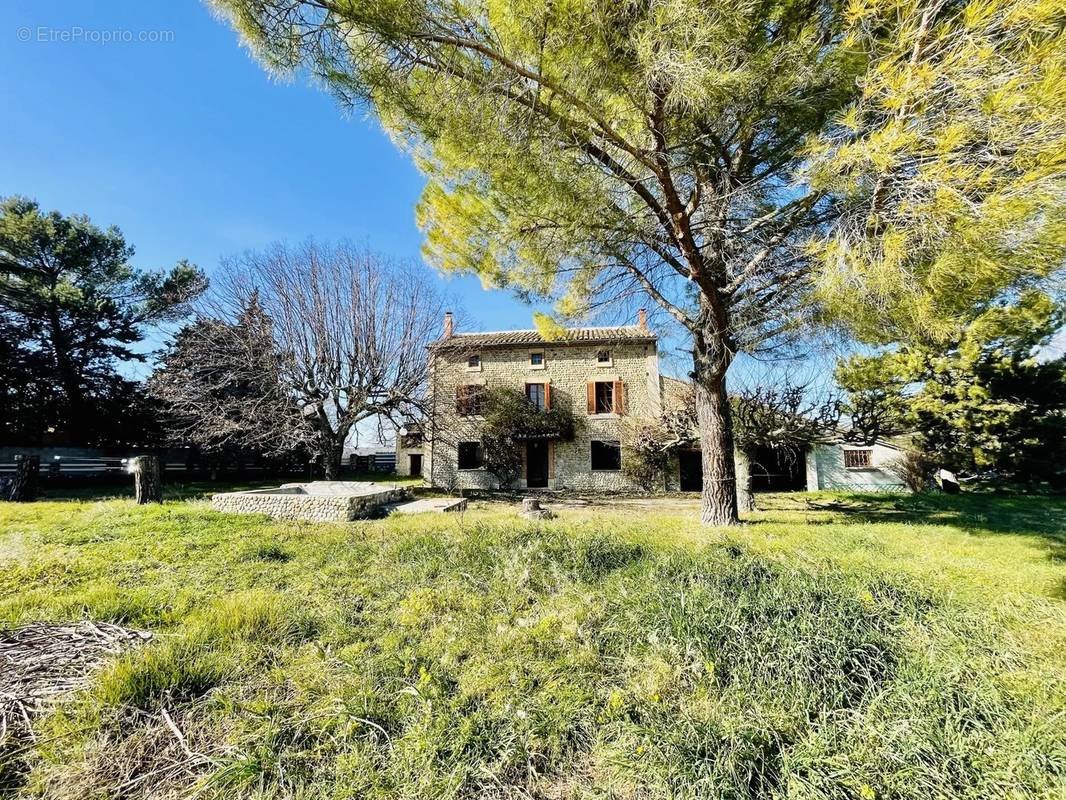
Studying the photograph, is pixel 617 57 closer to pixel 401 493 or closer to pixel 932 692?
pixel 932 692

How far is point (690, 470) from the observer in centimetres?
1805

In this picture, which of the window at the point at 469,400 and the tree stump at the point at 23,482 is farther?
the window at the point at 469,400

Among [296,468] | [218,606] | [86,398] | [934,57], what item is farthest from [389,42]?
[86,398]

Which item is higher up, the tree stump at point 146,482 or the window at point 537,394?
→ the window at point 537,394

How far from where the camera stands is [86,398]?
18.7 m

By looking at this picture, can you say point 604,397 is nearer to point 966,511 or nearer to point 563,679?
point 966,511

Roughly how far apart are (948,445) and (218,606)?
1884 centimetres

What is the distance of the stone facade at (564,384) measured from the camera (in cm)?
1766

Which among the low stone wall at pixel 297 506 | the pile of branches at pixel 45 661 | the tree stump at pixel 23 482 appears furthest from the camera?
the tree stump at pixel 23 482

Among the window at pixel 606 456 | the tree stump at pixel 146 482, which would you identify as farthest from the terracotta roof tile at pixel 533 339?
the tree stump at pixel 146 482

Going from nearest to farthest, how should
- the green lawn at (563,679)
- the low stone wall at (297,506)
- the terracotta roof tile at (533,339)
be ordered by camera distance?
1. the green lawn at (563,679)
2. the low stone wall at (297,506)
3. the terracotta roof tile at (533,339)

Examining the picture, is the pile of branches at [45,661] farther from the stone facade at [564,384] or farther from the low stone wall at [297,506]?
the stone facade at [564,384]

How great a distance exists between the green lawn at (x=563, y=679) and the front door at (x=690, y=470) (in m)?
12.9

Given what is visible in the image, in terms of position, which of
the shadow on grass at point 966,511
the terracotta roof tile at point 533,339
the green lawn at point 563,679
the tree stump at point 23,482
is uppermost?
the terracotta roof tile at point 533,339
